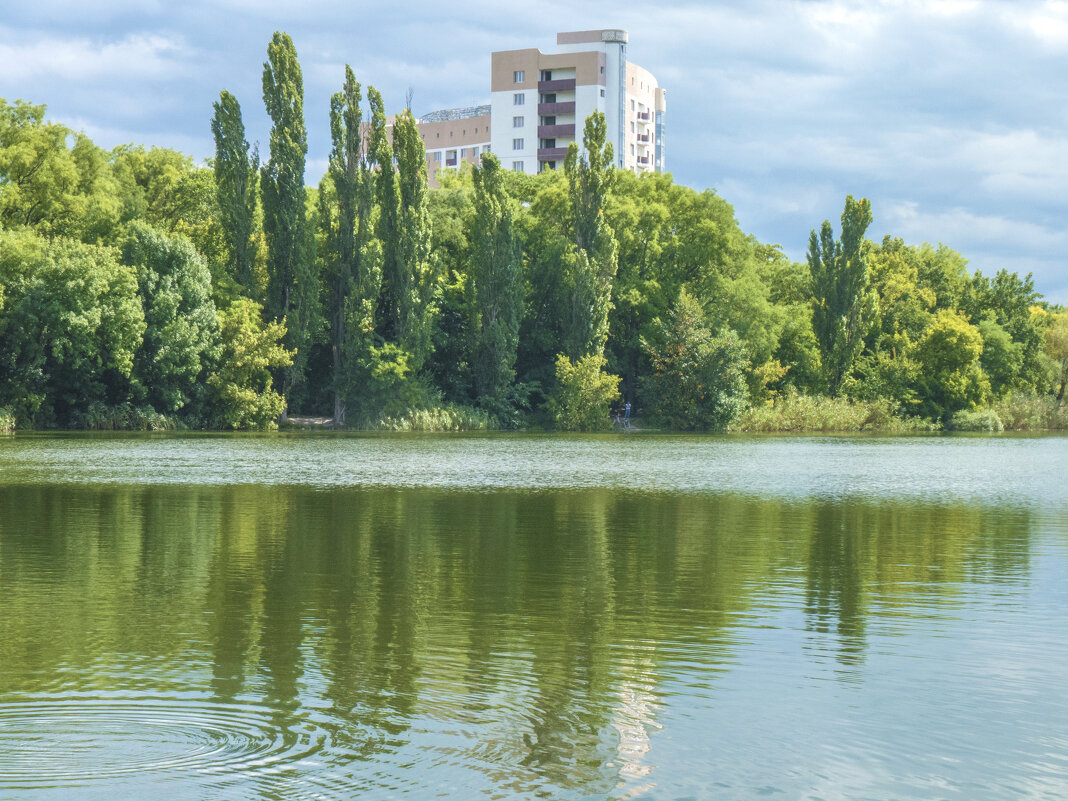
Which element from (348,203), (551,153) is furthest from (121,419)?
(551,153)

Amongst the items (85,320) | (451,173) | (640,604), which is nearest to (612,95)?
(451,173)

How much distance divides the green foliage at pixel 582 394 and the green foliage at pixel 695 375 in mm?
3937

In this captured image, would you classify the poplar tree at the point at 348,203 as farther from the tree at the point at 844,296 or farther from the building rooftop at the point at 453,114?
the building rooftop at the point at 453,114

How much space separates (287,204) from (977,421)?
4737 cm

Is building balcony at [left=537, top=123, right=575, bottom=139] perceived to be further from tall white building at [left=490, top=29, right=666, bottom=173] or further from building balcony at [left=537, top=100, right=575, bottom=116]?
building balcony at [left=537, top=100, right=575, bottom=116]

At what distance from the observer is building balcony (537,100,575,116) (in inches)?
4973

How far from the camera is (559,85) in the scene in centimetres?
12619

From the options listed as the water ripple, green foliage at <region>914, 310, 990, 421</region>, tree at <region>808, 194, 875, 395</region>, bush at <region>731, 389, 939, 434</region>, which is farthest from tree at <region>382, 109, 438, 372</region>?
the water ripple

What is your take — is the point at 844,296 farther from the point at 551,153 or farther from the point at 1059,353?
the point at 551,153

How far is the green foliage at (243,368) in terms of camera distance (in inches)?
2366

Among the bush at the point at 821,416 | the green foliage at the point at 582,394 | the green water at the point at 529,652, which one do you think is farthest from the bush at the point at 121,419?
the green water at the point at 529,652

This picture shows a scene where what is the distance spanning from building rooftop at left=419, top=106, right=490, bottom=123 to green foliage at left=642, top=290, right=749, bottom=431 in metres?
79.5

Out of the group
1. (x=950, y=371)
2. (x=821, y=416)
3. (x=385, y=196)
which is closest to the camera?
(x=385, y=196)

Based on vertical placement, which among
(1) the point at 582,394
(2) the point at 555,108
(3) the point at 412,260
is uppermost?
(2) the point at 555,108
